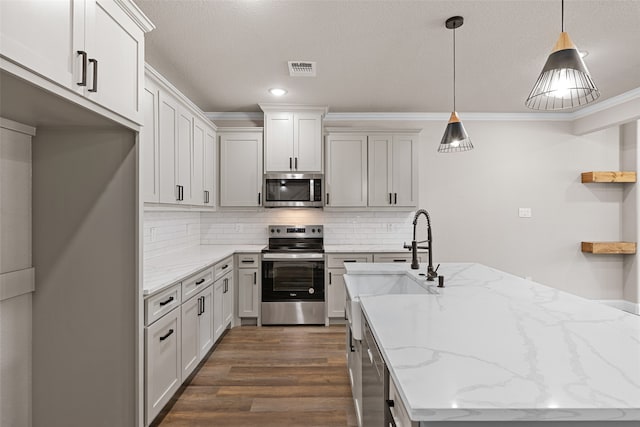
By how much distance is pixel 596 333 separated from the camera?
1.23 metres

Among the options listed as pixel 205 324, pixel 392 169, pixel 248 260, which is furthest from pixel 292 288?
pixel 392 169

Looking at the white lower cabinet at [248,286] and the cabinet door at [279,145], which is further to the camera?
the cabinet door at [279,145]

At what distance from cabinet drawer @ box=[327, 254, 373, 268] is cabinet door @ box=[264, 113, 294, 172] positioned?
1172mm

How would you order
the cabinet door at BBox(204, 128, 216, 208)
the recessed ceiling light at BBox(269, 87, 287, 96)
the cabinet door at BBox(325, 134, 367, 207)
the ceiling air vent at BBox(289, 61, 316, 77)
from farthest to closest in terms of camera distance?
the cabinet door at BBox(325, 134, 367, 207)
the cabinet door at BBox(204, 128, 216, 208)
the recessed ceiling light at BBox(269, 87, 287, 96)
the ceiling air vent at BBox(289, 61, 316, 77)

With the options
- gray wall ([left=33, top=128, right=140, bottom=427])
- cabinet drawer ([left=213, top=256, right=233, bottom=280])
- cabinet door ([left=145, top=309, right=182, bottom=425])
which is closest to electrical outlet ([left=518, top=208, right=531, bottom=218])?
cabinet drawer ([left=213, top=256, right=233, bottom=280])

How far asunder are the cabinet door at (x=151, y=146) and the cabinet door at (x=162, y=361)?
2.88 ft

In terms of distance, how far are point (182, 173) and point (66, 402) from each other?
77.7 inches

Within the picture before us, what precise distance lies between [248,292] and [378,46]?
2896 mm

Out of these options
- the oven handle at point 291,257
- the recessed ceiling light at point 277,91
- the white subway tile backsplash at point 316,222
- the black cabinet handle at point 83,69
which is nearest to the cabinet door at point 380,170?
the white subway tile backsplash at point 316,222

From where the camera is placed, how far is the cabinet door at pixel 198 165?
369 centimetres

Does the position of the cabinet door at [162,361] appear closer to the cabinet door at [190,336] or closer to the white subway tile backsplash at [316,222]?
the cabinet door at [190,336]

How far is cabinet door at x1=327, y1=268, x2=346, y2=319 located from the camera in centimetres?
428

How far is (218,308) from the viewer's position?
3619mm

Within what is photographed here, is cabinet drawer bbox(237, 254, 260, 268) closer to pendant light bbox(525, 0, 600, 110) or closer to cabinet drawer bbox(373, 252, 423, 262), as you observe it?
cabinet drawer bbox(373, 252, 423, 262)
